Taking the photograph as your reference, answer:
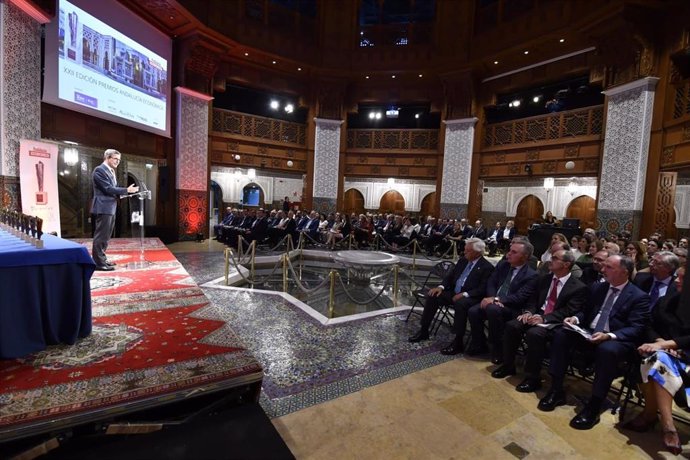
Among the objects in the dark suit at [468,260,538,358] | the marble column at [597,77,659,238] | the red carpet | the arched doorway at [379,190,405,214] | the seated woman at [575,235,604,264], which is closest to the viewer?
the red carpet

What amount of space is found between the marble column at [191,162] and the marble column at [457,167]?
841cm

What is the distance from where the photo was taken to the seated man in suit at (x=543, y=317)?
2.80 metres

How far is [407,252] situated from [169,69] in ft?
28.7

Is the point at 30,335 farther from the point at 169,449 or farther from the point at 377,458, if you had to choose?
the point at 377,458

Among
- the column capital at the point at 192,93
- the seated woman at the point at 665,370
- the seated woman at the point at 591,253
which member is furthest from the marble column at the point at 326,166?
the seated woman at the point at 665,370

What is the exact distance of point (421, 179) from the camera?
14.6 metres

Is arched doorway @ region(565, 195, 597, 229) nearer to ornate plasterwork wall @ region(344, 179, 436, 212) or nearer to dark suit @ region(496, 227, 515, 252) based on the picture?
dark suit @ region(496, 227, 515, 252)

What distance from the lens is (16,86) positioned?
623cm

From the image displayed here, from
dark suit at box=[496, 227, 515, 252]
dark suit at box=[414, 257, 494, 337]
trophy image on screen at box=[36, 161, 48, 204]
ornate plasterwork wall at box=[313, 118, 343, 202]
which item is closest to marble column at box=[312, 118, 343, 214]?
ornate plasterwork wall at box=[313, 118, 343, 202]

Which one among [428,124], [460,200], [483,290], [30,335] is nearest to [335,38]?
[428,124]

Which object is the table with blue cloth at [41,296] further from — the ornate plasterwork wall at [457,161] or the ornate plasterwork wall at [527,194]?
the ornate plasterwork wall at [527,194]

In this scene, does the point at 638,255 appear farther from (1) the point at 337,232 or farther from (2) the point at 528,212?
(2) the point at 528,212

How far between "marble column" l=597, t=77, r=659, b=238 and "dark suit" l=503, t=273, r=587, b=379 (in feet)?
24.5

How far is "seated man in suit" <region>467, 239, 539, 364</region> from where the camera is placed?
10.6 feet
